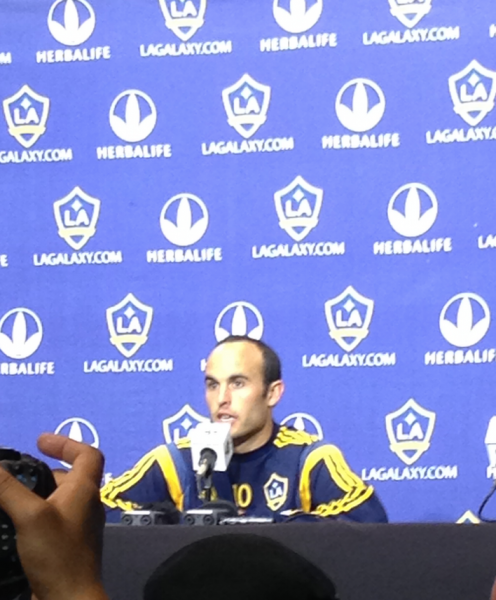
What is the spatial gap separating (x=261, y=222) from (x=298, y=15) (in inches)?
26.0

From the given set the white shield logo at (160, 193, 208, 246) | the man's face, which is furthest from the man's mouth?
the white shield logo at (160, 193, 208, 246)

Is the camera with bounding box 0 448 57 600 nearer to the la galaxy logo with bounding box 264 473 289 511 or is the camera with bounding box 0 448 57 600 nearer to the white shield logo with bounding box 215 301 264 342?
the la galaxy logo with bounding box 264 473 289 511

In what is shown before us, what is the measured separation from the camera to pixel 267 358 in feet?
8.98

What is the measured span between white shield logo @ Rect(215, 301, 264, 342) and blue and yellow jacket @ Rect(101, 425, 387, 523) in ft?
1.19

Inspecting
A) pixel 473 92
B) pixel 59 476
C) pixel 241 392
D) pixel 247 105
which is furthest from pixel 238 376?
pixel 59 476

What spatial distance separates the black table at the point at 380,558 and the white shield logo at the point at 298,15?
2124mm

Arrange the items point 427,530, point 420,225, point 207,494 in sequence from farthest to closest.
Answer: point 420,225 < point 207,494 < point 427,530

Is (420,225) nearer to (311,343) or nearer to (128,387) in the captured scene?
(311,343)

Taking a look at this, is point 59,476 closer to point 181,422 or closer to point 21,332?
point 181,422

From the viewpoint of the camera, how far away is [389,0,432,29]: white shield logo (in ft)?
9.16

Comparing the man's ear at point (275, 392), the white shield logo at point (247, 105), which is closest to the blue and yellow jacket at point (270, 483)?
the man's ear at point (275, 392)

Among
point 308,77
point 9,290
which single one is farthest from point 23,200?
point 308,77

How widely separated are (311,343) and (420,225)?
49 cm

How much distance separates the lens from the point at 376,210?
2.79 metres
